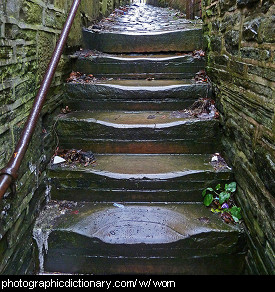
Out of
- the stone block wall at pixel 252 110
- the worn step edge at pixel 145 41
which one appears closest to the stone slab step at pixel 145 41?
the worn step edge at pixel 145 41

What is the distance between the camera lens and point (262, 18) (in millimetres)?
1735

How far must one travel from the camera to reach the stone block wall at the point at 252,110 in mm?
1697

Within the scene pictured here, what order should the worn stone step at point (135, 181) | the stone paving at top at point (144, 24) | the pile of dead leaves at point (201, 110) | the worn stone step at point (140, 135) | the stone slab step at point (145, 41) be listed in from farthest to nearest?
1. the stone paving at top at point (144, 24)
2. the stone slab step at point (145, 41)
3. the pile of dead leaves at point (201, 110)
4. the worn stone step at point (140, 135)
5. the worn stone step at point (135, 181)

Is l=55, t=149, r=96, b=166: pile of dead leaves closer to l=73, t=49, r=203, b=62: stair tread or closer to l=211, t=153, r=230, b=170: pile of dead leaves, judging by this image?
l=211, t=153, r=230, b=170: pile of dead leaves

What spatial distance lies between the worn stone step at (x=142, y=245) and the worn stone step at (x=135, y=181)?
25cm

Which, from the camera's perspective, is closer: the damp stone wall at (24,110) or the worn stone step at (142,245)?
the damp stone wall at (24,110)

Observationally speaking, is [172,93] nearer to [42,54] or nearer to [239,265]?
[42,54]

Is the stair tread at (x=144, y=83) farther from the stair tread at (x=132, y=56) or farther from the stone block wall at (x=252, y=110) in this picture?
the stone block wall at (x=252, y=110)

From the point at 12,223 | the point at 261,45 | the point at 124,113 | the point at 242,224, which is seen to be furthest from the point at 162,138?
the point at 12,223

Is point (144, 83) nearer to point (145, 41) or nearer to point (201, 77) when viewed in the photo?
point (201, 77)

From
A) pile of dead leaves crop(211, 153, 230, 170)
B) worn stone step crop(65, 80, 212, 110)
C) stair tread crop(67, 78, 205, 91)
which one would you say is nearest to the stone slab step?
stair tread crop(67, 78, 205, 91)

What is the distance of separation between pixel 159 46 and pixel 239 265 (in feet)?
9.11

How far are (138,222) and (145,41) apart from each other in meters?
2.49

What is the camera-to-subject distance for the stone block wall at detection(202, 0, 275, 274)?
66.8 inches
